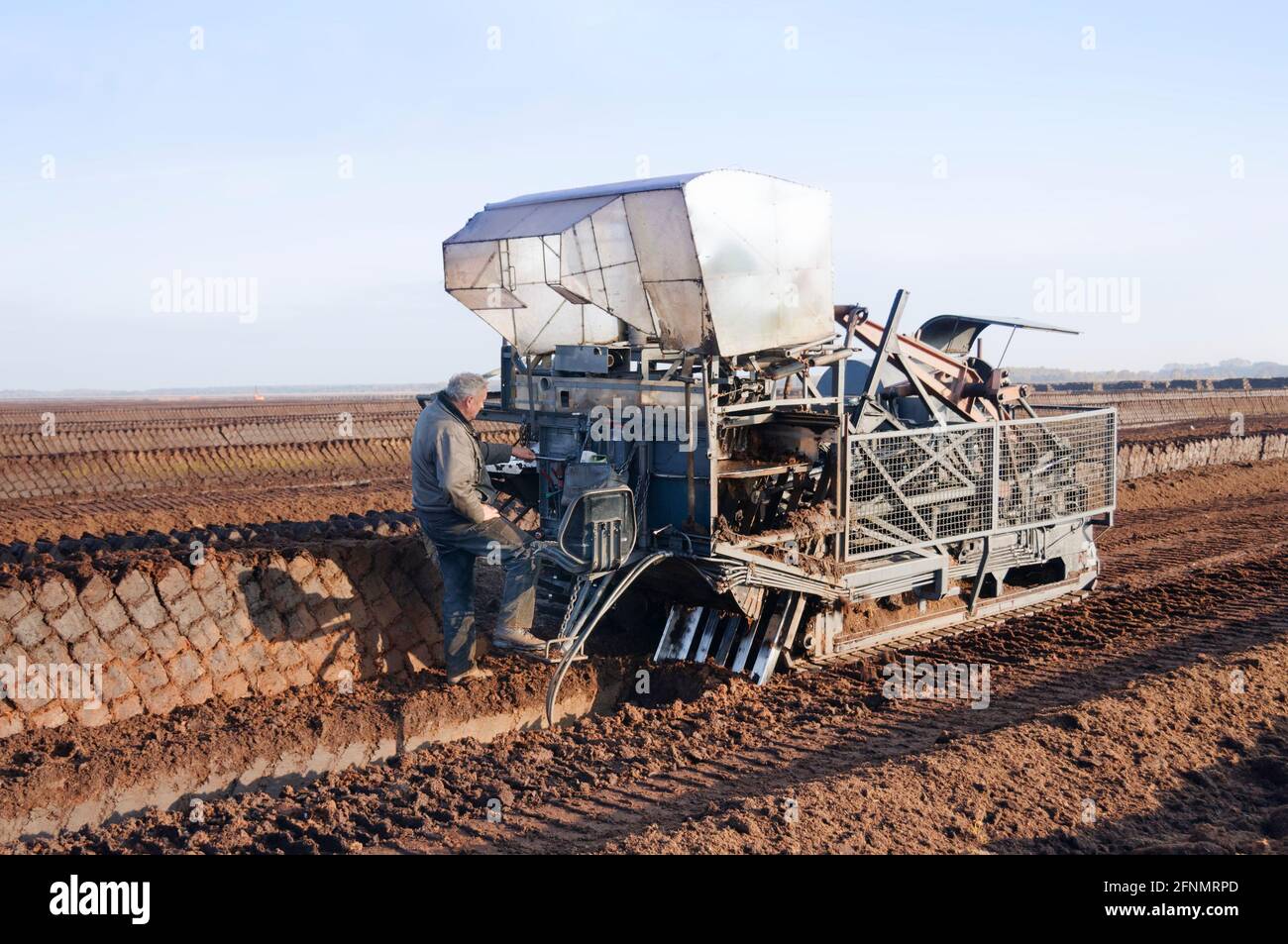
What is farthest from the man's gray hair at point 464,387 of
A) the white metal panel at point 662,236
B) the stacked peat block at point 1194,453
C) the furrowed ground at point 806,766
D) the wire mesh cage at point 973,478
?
the stacked peat block at point 1194,453

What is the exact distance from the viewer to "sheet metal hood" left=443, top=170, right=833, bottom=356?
7641 mm

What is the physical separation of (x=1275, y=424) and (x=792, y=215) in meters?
30.1

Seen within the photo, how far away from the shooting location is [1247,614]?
1034 cm

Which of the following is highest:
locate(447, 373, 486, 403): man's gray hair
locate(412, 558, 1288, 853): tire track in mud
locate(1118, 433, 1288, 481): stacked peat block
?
locate(447, 373, 486, 403): man's gray hair

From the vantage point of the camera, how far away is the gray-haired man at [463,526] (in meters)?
7.84

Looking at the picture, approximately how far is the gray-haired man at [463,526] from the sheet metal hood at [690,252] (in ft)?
4.09

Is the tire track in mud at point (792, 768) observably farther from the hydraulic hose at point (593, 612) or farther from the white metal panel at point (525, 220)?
the white metal panel at point (525, 220)

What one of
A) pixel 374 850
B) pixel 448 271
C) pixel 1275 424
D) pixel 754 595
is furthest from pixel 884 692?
pixel 1275 424

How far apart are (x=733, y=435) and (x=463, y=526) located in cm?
204

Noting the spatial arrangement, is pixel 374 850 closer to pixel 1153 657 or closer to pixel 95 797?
pixel 95 797

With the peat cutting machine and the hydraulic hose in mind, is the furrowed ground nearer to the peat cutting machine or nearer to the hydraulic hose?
the hydraulic hose

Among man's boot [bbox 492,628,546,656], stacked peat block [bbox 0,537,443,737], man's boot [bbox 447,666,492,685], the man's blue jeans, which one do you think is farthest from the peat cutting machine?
stacked peat block [bbox 0,537,443,737]

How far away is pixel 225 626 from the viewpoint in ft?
25.6

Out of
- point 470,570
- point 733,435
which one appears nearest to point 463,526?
point 470,570
